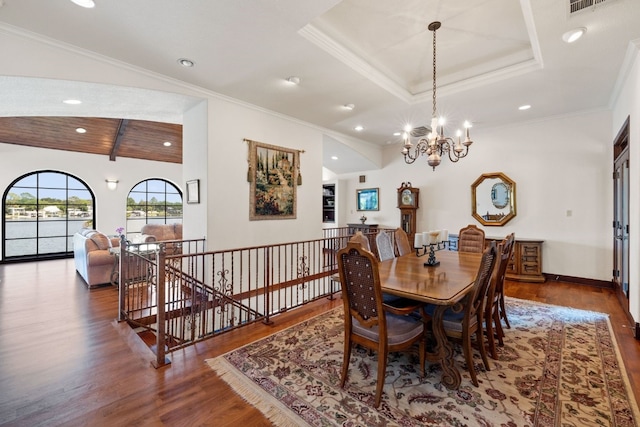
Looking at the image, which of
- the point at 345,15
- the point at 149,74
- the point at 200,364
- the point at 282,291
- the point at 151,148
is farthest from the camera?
the point at 151,148

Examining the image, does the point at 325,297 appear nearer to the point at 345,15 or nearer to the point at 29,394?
the point at 29,394

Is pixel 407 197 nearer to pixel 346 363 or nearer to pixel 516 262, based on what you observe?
pixel 516 262

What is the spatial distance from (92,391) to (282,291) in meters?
3.29

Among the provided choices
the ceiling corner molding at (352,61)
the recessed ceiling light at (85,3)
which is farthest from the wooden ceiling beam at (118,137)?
the ceiling corner molding at (352,61)

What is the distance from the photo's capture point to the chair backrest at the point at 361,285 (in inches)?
69.6

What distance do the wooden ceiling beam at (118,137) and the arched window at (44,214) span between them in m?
1.12

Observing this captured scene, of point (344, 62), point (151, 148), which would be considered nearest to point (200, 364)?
point (344, 62)

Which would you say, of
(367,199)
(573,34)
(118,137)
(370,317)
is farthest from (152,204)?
(573,34)

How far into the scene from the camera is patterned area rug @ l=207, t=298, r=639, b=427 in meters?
1.72

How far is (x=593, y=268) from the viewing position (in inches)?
185

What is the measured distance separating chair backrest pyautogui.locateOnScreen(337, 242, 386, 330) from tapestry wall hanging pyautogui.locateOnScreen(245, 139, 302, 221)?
3031mm

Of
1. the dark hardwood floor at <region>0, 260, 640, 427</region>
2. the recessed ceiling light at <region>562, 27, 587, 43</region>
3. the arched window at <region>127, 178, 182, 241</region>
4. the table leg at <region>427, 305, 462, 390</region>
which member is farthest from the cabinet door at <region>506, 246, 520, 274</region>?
the arched window at <region>127, 178, 182, 241</region>

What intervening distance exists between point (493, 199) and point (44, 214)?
11.3m

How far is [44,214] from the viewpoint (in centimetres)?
750
